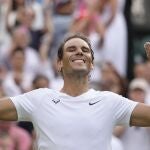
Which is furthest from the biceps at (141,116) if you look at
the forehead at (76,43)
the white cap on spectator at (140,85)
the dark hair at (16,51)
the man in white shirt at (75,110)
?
the dark hair at (16,51)

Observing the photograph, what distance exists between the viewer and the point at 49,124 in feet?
17.4

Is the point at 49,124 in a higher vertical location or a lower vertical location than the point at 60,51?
lower

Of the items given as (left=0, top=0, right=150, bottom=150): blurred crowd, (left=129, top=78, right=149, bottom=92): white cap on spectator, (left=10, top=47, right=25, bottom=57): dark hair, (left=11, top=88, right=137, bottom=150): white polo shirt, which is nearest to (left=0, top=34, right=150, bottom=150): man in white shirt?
(left=11, top=88, right=137, bottom=150): white polo shirt

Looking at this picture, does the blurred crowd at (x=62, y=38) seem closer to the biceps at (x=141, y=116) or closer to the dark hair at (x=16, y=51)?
the dark hair at (x=16, y=51)

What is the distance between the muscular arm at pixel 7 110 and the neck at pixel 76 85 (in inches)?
15.6

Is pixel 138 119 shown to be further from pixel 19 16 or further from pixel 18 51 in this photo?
pixel 19 16

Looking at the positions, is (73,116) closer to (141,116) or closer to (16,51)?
(141,116)

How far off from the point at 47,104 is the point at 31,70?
544cm

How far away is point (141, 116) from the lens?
5348 mm

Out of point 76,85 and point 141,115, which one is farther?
point 76,85

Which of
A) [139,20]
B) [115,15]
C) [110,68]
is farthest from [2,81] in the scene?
[139,20]

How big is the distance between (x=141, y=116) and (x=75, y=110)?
0.46 meters

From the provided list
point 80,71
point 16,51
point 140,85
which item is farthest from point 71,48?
point 16,51

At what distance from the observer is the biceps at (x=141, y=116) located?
5332 mm
